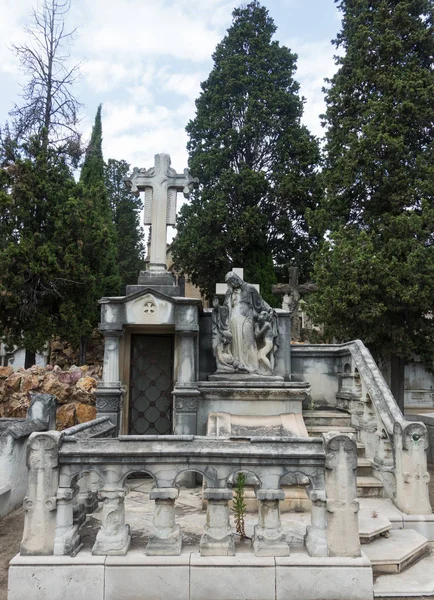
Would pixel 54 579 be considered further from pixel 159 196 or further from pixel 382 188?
pixel 382 188

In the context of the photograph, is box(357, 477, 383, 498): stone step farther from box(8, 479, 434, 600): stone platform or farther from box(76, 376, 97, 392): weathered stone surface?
box(76, 376, 97, 392): weathered stone surface

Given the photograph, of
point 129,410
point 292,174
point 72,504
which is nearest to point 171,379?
point 129,410

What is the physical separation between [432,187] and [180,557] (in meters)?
12.7

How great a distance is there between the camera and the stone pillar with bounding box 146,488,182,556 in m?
3.99

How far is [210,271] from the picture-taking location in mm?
23500

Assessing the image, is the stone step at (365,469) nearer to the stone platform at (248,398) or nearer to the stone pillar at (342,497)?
the stone platform at (248,398)

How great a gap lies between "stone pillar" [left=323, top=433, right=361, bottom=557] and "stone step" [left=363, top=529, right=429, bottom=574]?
0.66m

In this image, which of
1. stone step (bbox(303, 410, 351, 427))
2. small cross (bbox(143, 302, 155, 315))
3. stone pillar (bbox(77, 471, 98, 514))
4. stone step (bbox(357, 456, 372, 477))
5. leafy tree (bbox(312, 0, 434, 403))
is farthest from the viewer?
leafy tree (bbox(312, 0, 434, 403))

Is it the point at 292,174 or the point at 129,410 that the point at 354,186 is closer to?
the point at 292,174

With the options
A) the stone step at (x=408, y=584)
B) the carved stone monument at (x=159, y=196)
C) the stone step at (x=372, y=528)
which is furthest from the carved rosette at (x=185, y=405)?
the stone step at (x=408, y=584)

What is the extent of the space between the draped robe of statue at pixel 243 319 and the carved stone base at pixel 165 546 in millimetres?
3725

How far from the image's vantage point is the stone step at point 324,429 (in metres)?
7.34

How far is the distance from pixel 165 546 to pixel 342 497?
1.52 meters

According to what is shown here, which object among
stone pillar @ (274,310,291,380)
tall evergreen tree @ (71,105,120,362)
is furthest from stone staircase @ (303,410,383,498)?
tall evergreen tree @ (71,105,120,362)
